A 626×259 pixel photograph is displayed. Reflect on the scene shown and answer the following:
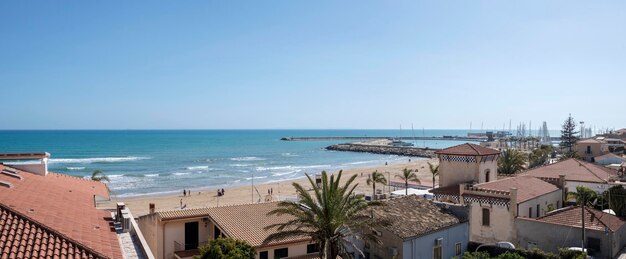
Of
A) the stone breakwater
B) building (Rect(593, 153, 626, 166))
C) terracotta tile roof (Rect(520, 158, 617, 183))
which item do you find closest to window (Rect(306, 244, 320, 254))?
terracotta tile roof (Rect(520, 158, 617, 183))

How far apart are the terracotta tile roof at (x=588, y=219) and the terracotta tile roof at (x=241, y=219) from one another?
548 inches

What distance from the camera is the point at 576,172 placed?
38.8 metres

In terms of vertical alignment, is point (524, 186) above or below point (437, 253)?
above

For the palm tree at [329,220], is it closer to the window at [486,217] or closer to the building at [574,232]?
the window at [486,217]

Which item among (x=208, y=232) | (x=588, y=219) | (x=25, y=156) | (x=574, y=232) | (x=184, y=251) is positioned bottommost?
(x=184, y=251)

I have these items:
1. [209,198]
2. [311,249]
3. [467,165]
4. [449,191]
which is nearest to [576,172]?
[467,165]

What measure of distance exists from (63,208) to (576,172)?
39886 mm

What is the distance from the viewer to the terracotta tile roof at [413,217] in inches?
817

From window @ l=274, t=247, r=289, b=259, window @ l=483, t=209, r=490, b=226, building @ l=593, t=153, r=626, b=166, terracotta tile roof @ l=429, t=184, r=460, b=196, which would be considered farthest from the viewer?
building @ l=593, t=153, r=626, b=166

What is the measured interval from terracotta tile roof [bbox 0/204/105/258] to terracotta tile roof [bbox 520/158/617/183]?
38.0 m

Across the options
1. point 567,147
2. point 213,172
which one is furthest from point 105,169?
point 567,147

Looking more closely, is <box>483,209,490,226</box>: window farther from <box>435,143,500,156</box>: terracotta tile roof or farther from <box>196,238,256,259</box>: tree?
<box>196,238,256,259</box>: tree

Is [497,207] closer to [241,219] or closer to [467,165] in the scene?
[467,165]

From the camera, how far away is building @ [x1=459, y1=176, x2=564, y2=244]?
2523 cm
